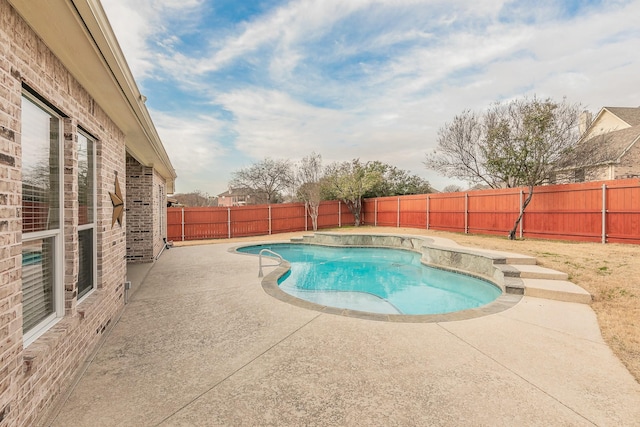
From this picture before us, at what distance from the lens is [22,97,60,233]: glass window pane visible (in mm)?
2145

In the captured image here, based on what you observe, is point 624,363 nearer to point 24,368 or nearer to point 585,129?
point 24,368

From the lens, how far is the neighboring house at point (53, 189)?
1.77 metres

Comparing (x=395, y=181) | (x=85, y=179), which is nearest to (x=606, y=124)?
(x=395, y=181)

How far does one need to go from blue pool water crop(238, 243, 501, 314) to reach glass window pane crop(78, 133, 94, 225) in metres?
4.15

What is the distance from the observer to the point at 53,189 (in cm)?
252

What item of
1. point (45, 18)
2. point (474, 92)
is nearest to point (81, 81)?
point (45, 18)

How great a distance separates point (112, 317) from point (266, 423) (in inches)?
129

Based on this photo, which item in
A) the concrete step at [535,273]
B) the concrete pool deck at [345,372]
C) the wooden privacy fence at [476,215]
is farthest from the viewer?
the wooden privacy fence at [476,215]

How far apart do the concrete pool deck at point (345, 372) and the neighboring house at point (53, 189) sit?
43 cm

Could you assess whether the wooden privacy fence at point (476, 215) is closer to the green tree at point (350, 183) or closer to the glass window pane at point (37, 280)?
the green tree at point (350, 183)

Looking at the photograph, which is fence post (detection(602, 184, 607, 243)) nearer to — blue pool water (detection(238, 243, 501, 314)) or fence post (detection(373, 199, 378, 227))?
blue pool water (detection(238, 243, 501, 314))

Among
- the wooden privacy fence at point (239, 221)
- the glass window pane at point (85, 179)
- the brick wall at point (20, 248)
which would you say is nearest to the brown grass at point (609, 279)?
the brick wall at point (20, 248)

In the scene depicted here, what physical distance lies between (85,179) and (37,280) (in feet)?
4.98

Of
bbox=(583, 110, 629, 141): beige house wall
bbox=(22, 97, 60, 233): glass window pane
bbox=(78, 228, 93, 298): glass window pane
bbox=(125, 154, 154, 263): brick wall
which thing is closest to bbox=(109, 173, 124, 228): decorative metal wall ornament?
bbox=(78, 228, 93, 298): glass window pane
